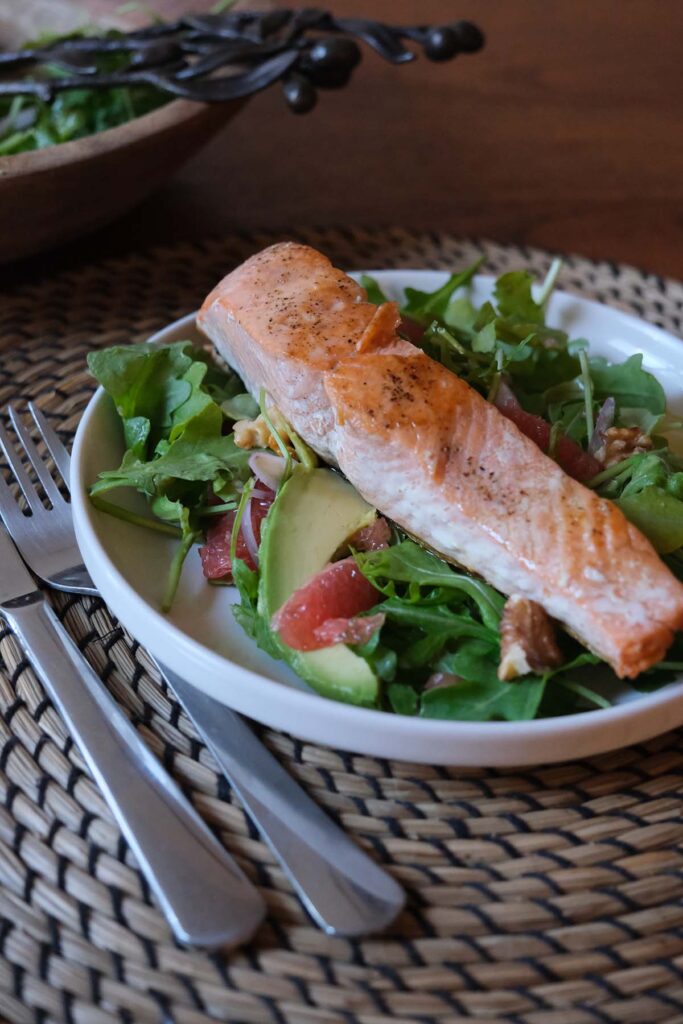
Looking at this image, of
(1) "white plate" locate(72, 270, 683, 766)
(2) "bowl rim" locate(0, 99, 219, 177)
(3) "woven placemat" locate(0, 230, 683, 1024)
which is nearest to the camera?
(3) "woven placemat" locate(0, 230, 683, 1024)

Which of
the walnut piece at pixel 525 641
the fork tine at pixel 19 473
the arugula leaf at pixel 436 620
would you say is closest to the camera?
the walnut piece at pixel 525 641

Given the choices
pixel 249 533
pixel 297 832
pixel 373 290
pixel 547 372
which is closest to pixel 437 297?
pixel 373 290

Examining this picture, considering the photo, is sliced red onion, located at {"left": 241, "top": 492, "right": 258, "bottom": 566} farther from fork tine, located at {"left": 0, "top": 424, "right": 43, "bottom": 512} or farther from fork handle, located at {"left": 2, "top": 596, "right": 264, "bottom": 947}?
fork tine, located at {"left": 0, "top": 424, "right": 43, "bottom": 512}

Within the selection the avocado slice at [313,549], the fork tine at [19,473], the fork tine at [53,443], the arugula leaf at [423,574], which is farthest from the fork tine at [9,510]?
the arugula leaf at [423,574]

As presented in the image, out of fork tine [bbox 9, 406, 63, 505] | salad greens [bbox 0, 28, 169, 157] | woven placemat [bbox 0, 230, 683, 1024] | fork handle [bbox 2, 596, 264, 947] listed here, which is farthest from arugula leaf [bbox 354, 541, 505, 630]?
salad greens [bbox 0, 28, 169, 157]

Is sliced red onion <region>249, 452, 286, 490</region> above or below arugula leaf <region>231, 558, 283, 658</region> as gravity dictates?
above

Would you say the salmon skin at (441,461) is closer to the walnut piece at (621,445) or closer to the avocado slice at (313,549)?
the avocado slice at (313,549)

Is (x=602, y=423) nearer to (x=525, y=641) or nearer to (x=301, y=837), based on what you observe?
(x=525, y=641)
